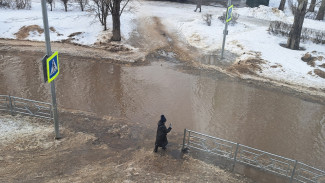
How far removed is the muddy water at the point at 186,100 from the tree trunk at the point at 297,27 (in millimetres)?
5693

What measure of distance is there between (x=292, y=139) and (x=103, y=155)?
6675mm

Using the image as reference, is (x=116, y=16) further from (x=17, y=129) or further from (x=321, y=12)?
(x=321, y=12)

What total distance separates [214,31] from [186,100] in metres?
10.5

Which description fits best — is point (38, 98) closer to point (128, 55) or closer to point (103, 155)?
point (103, 155)

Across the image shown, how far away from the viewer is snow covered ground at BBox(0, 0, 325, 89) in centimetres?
1599

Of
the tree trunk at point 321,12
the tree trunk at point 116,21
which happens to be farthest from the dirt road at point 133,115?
the tree trunk at point 321,12

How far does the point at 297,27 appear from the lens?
17703mm

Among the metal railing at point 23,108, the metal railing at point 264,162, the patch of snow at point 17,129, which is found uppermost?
the metal railing at point 23,108

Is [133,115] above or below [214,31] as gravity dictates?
below

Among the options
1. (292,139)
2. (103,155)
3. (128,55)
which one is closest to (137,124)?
(103,155)

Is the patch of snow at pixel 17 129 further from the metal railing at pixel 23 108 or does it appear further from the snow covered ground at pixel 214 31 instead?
the snow covered ground at pixel 214 31

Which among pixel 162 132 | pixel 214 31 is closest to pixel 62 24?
pixel 214 31

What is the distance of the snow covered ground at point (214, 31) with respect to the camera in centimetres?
1599

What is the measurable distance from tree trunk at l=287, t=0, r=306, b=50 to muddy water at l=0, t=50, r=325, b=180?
224 inches
